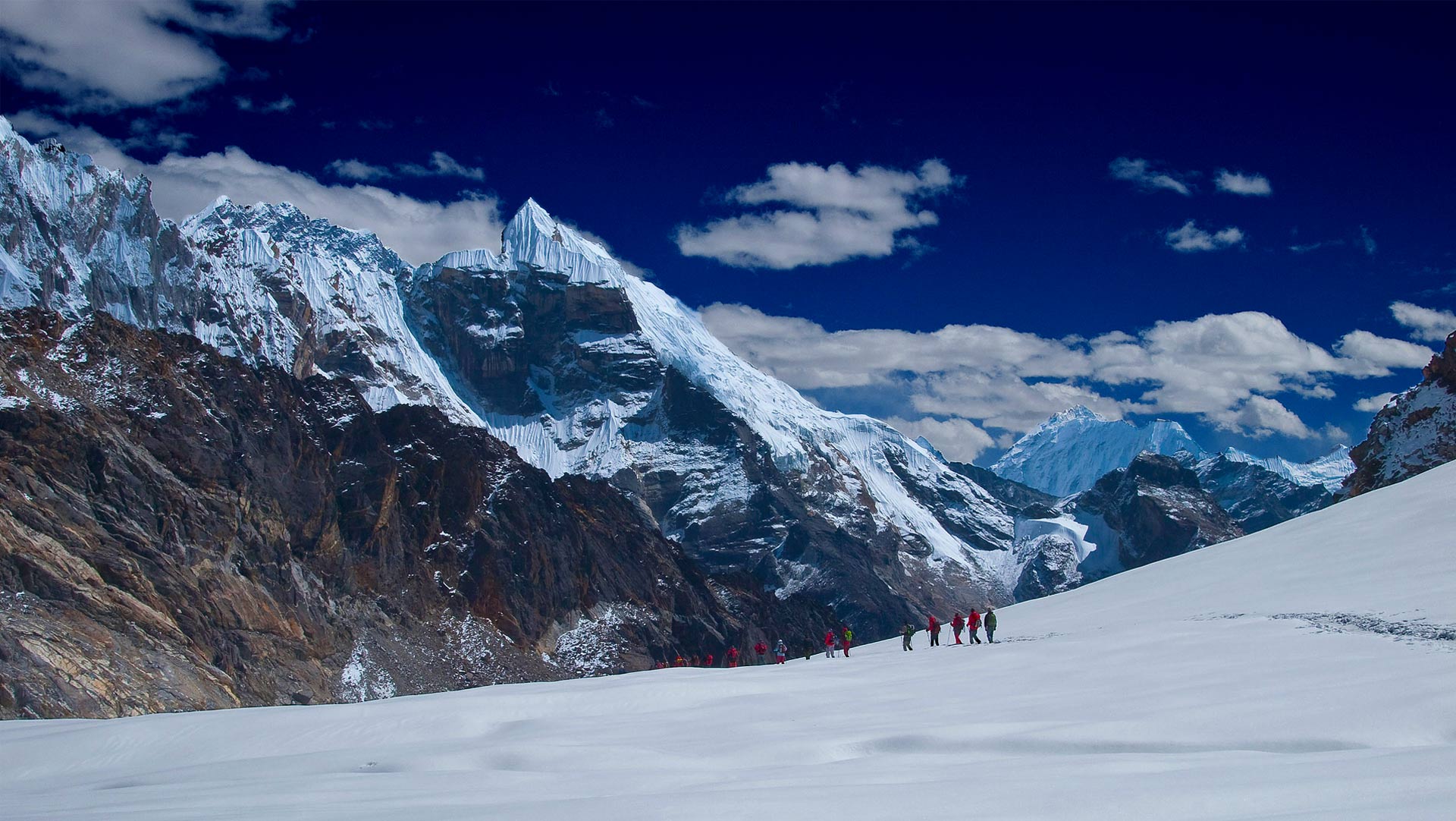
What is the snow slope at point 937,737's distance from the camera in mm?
12461

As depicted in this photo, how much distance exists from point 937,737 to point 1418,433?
73602 mm

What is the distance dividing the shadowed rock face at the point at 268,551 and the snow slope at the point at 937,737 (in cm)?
6157

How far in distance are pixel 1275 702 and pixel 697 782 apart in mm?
8658

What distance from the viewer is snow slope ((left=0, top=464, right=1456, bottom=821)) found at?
40.9ft

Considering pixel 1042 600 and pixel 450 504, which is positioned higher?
pixel 1042 600

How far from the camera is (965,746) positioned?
55.4ft

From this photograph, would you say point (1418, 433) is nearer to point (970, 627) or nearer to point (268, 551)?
point (970, 627)

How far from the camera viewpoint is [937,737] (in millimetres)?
17359

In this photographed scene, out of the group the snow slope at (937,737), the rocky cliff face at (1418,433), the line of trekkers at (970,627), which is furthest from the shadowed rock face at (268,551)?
the rocky cliff face at (1418,433)

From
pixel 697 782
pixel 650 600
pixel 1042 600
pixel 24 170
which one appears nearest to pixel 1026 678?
pixel 697 782

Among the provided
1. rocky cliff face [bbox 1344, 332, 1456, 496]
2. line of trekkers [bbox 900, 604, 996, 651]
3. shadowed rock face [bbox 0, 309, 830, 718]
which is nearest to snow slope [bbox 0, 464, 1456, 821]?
line of trekkers [bbox 900, 604, 996, 651]

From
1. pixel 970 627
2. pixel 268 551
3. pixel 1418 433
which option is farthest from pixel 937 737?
pixel 268 551

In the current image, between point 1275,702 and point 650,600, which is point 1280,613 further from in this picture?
point 650,600

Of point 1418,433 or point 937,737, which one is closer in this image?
point 937,737
